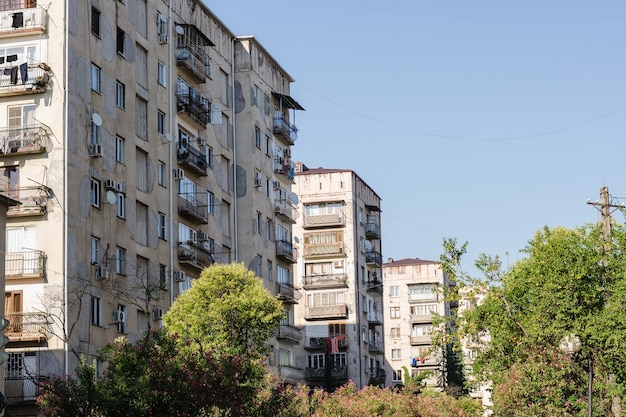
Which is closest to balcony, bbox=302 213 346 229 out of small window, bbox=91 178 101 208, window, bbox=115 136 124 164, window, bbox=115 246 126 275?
window, bbox=115 136 124 164

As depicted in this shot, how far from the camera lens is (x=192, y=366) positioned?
28.9 metres

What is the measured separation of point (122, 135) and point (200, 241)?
31.2 feet

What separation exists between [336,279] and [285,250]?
20.2m

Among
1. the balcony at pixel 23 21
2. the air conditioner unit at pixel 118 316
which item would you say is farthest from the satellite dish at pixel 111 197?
the balcony at pixel 23 21

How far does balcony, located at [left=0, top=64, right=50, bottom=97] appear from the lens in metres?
43.6

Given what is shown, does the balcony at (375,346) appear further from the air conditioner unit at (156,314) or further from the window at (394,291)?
the air conditioner unit at (156,314)

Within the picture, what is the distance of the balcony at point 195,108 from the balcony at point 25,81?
37.5ft

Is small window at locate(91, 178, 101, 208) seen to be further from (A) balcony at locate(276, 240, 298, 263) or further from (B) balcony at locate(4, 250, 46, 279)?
(A) balcony at locate(276, 240, 298, 263)

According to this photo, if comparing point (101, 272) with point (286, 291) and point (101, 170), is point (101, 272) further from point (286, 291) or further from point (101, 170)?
point (286, 291)

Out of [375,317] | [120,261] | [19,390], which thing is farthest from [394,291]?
[19,390]

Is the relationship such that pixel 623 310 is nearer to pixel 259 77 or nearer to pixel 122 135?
pixel 122 135

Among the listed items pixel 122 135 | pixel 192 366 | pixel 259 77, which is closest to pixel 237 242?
pixel 259 77

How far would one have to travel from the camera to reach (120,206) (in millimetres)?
47375

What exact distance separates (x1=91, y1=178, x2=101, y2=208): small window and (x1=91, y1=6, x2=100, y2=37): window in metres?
6.04
